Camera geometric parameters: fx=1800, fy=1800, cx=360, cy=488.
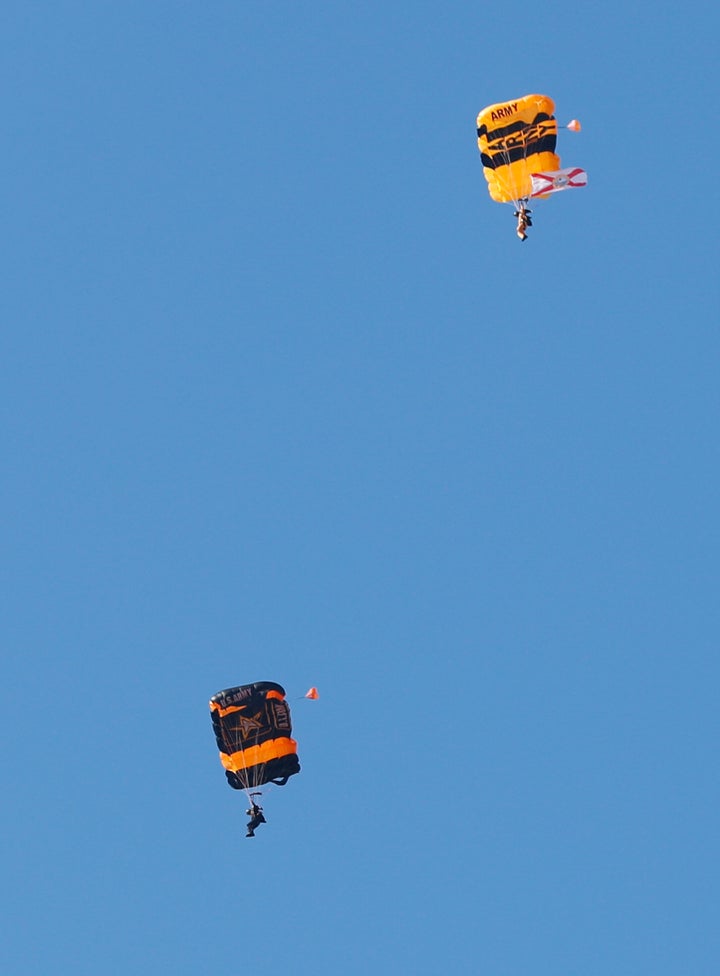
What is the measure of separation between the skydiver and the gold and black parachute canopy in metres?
15.3

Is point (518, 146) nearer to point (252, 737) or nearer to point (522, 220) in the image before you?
point (522, 220)

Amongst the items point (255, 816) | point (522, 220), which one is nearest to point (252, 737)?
point (255, 816)

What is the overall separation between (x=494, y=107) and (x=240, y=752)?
67.8 ft

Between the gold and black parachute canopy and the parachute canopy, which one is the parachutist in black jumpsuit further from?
the parachute canopy

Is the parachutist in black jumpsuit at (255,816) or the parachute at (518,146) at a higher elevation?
the parachute at (518,146)

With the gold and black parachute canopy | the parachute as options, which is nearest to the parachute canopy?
the parachute

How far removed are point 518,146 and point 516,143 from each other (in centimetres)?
12

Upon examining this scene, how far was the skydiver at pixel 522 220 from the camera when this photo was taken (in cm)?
5262

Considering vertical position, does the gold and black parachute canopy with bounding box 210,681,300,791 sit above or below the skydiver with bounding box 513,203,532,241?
below

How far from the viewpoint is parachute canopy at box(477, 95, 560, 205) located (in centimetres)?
5338

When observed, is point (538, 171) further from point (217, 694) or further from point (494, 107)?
point (217, 694)

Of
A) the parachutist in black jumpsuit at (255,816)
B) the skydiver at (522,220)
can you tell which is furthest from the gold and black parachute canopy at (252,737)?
the skydiver at (522,220)

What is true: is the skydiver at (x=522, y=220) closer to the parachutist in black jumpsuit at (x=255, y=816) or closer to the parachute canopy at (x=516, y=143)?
the parachute canopy at (x=516, y=143)

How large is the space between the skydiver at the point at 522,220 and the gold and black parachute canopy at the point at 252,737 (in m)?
15.3
